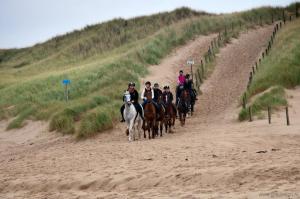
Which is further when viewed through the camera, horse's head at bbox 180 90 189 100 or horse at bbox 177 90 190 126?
horse's head at bbox 180 90 189 100

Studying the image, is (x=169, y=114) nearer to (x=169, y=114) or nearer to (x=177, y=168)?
(x=169, y=114)

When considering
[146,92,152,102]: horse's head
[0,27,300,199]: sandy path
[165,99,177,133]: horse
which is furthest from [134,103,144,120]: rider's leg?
[165,99,177,133]: horse

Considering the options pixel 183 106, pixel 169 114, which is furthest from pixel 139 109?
pixel 183 106

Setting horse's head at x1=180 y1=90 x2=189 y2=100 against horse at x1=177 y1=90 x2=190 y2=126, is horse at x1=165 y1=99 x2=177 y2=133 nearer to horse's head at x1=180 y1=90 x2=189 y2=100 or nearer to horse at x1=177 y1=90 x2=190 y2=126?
horse at x1=177 y1=90 x2=190 y2=126

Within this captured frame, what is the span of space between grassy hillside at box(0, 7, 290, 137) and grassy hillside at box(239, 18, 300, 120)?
757cm

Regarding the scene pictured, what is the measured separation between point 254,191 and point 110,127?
20.3m

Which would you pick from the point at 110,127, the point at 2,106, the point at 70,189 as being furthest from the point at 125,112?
the point at 2,106

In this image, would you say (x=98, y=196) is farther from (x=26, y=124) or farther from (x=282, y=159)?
(x=26, y=124)

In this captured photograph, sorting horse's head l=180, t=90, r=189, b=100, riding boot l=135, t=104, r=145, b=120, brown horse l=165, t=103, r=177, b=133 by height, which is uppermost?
horse's head l=180, t=90, r=189, b=100

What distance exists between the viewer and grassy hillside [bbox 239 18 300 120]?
96.0 ft

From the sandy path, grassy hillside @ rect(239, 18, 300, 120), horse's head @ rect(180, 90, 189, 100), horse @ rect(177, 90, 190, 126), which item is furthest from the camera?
horse's head @ rect(180, 90, 189, 100)

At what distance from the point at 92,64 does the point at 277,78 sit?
23904 mm

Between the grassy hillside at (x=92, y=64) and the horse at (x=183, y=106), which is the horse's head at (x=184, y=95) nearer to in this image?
the horse at (x=183, y=106)

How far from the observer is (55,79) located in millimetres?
49625
